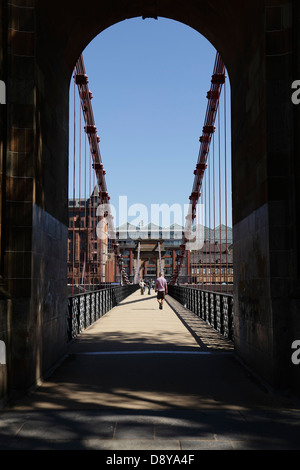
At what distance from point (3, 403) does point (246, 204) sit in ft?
13.0

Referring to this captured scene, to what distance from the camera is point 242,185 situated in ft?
23.2

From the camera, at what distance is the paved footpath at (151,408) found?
3605 millimetres

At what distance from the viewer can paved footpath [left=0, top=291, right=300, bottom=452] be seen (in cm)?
361

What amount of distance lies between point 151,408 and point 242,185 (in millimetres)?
3622

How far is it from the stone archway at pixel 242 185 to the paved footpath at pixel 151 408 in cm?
40

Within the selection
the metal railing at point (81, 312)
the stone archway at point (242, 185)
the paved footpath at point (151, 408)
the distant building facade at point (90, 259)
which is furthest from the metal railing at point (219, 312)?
the distant building facade at point (90, 259)

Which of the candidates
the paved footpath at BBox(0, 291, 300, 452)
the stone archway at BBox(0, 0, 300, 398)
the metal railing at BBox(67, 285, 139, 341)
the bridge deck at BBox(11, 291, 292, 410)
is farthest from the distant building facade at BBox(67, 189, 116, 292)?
the stone archway at BBox(0, 0, 300, 398)

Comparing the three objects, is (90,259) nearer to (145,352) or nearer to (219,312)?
(219,312)

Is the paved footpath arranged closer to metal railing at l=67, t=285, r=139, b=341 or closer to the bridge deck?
the bridge deck

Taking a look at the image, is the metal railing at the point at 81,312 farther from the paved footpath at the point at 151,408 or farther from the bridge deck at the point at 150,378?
the paved footpath at the point at 151,408

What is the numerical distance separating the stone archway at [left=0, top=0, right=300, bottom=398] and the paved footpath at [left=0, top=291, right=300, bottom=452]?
1.30 ft

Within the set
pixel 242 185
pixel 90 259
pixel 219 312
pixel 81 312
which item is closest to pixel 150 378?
pixel 242 185

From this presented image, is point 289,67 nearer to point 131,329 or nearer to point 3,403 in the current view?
point 3,403

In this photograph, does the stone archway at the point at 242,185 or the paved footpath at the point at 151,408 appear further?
the stone archway at the point at 242,185
